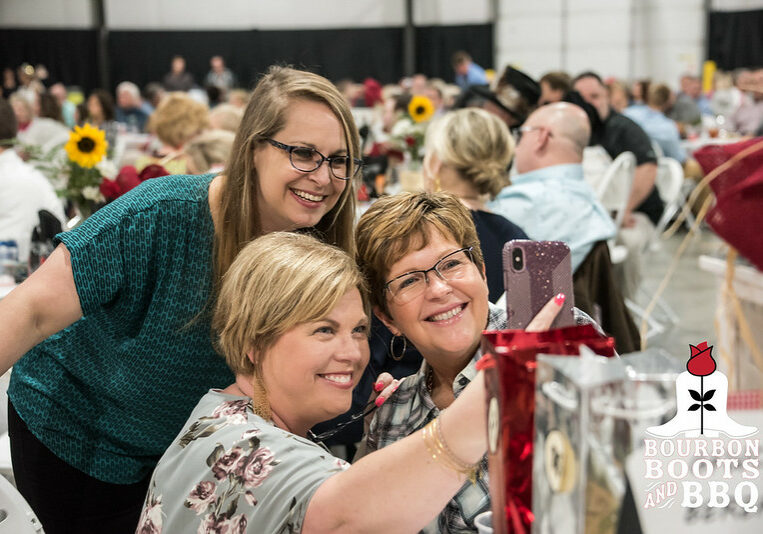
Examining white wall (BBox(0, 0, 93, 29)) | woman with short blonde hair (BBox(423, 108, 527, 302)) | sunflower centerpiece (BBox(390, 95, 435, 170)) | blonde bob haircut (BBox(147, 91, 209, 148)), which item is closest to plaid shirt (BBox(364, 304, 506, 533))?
woman with short blonde hair (BBox(423, 108, 527, 302))

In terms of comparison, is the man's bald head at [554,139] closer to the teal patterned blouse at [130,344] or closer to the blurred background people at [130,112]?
the teal patterned blouse at [130,344]

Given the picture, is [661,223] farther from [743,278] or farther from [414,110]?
[743,278]

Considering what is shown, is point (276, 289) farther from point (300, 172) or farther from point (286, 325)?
point (300, 172)

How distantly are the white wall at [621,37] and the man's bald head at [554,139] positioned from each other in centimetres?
1126

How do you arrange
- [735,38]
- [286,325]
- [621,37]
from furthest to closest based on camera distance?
[735,38], [621,37], [286,325]

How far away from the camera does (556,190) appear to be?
3.36 meters

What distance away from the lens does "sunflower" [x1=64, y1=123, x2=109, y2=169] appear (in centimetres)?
329

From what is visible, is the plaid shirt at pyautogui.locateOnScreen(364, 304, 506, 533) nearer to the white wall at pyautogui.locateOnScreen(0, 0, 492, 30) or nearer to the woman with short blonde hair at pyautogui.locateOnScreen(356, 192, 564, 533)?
the woman with short blonde hair at pyautogui.locateOnScreen(356, 192, 564, 533)

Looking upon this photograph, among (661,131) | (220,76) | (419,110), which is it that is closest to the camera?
(419,110)

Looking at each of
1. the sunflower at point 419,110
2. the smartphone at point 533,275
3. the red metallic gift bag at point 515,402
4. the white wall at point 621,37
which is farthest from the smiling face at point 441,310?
the white wall at point 621,37

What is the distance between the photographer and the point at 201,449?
3.87 feet

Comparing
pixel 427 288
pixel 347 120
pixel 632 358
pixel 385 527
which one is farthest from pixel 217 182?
pixel 632 358

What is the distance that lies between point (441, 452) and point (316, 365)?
1.43ft
